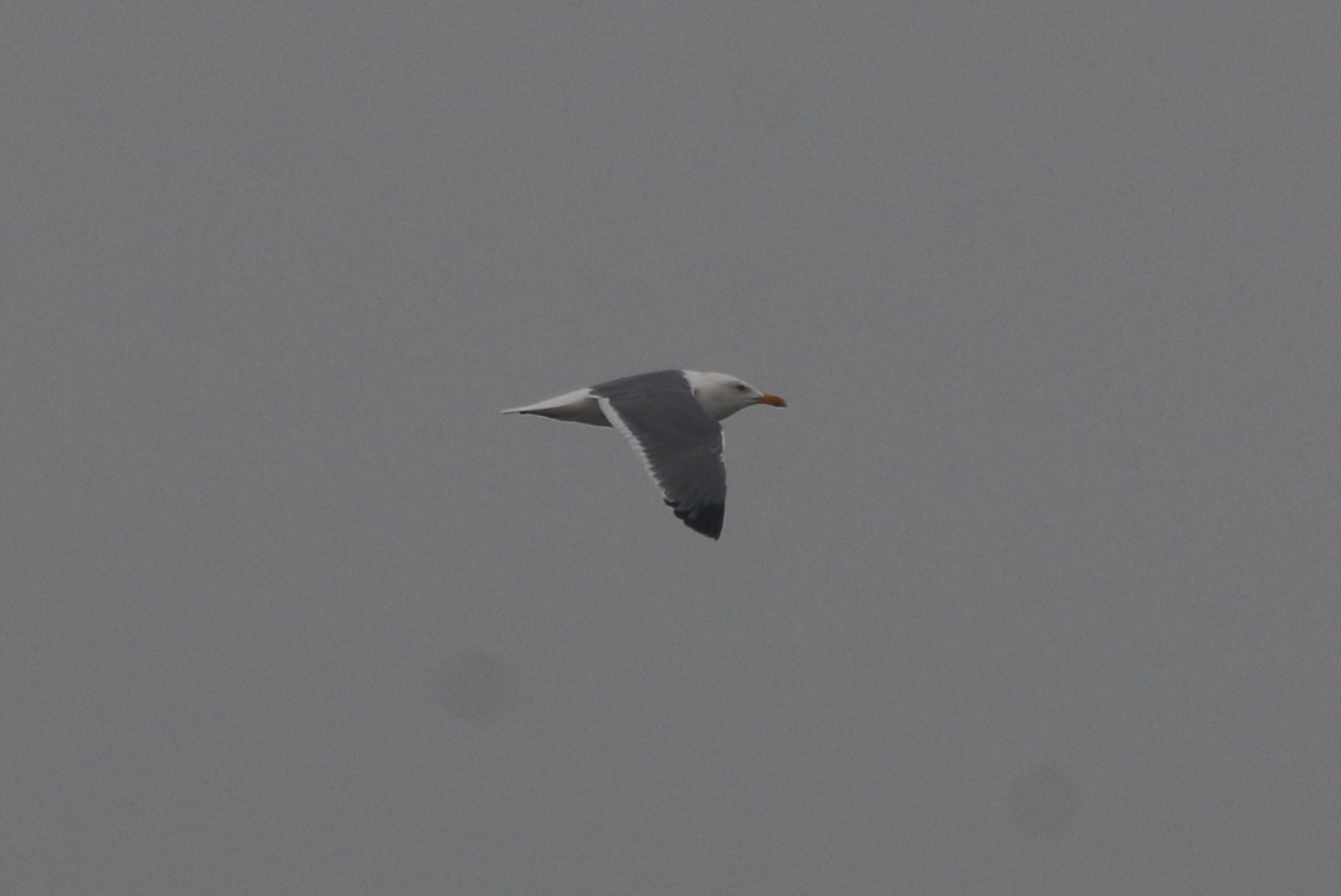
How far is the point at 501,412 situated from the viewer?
15.8m

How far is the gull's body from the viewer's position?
45.4 ft

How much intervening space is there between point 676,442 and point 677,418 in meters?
0.46

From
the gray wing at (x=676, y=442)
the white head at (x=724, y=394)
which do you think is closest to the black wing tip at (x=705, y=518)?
the gray wing at (x=676, y=442)

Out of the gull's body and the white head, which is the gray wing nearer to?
the gull's body

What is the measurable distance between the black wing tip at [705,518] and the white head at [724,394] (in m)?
2.96

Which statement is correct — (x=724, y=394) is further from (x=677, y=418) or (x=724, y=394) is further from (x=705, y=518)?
(x=705, y=518)

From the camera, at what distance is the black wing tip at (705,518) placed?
536 inches

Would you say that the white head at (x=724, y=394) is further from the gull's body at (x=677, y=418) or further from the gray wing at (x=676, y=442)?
the gray wing at (x=676, y=442)

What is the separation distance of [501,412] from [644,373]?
131 centimetres

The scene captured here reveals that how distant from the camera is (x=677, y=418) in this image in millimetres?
14844

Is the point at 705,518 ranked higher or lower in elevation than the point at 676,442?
lower

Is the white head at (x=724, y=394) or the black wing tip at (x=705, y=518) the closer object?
the black wing tip at (x=705, y=518)

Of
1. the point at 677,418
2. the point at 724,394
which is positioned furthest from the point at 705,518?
the point at 724,394

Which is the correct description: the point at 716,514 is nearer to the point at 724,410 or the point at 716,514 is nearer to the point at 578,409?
the point at 578,409
